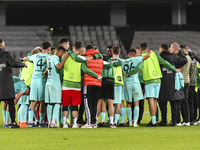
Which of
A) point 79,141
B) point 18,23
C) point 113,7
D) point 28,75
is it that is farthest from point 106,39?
point 79,141

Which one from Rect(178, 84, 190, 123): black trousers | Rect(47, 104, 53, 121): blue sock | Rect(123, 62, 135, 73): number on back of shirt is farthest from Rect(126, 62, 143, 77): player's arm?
Rect(47, 104, 53, 121): blue sock

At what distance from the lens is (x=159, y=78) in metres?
9.93

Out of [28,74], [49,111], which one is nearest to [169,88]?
[49,111]

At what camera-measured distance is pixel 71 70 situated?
30.6 ft

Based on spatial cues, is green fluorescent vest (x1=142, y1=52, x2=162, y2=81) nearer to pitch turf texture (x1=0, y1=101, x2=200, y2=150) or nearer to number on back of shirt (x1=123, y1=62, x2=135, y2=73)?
number on back of shirt (x1=123, y1=62, x2=135, y2=73)

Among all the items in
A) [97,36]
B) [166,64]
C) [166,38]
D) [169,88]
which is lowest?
[169,88]

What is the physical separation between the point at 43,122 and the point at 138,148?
4.20m

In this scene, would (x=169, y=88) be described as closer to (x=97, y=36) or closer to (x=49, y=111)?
(x=49, y=111)

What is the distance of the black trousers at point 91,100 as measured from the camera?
30.3 feet

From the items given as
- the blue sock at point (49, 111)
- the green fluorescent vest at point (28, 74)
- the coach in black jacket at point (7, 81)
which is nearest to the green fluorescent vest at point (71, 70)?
the blue sock at point (49, 111)

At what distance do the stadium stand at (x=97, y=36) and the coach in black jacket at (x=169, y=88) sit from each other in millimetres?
20050

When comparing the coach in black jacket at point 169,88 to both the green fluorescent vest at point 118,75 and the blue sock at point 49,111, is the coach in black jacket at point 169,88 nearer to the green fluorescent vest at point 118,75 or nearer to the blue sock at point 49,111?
the green fluorescent vest at point 118,75

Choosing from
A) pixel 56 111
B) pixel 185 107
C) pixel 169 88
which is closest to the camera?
pixel 56 111

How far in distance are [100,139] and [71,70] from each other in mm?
2459
